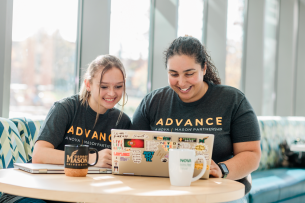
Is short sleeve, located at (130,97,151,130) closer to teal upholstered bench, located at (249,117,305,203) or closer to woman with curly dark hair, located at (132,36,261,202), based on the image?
woman with curly dark hair, located at (132,36,261,202)

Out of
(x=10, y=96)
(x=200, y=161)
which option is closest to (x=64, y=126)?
(x=200, y=161)

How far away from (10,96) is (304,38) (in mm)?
4642

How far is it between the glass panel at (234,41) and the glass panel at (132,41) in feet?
4.74

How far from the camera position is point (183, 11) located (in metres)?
3.77

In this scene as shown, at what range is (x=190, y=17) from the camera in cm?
387

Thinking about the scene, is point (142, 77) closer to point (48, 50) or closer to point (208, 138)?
point (48, 50)

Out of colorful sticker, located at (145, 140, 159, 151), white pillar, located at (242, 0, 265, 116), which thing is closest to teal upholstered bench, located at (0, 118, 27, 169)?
colorful sticker, located at (145, 140, 159, 151)

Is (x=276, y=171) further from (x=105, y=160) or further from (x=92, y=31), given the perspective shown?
(x=105, y=160)

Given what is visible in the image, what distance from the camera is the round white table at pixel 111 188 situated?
0.86m

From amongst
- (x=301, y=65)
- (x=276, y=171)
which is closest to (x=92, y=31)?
(x=276, y=171)

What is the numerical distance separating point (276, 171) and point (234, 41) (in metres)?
1.88

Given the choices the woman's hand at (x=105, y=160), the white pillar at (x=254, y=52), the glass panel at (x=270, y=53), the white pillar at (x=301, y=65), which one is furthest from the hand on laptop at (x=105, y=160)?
the white pillar at (x=301, y=65)

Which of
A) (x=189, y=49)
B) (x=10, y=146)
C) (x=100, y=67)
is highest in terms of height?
(x=189, y=49)

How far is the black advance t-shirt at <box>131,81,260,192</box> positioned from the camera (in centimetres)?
154
